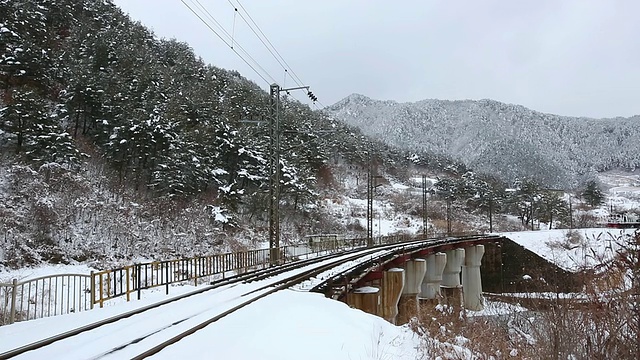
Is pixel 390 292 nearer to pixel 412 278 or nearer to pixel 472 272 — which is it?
pixel 412 278

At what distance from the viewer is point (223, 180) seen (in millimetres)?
51438

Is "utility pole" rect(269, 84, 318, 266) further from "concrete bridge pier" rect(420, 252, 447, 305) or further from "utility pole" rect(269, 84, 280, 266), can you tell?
"concrete bridge pier" rect(420, 252, 447, 305)

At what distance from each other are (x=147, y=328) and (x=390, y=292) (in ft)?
56.7

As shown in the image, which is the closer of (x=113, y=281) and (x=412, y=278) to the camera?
(x=113, y=281)

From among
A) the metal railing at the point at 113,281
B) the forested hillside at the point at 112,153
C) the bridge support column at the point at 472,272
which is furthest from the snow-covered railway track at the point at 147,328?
the bridge support column at the point at 472,272

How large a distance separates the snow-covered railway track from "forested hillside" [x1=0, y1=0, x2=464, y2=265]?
1354cm

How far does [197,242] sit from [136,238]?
5696 mm

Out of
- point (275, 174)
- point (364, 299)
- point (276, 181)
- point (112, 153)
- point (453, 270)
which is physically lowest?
point (453, 270)

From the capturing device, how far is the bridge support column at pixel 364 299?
18250 millimetres

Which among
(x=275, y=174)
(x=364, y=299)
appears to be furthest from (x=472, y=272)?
(x=364, y=299)

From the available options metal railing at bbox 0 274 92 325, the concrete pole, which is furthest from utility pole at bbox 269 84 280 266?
the concrete pole

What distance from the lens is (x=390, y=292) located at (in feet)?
81.7

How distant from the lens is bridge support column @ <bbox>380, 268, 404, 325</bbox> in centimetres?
2381

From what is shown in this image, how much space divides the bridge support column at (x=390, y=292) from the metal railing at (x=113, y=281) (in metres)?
6.26
